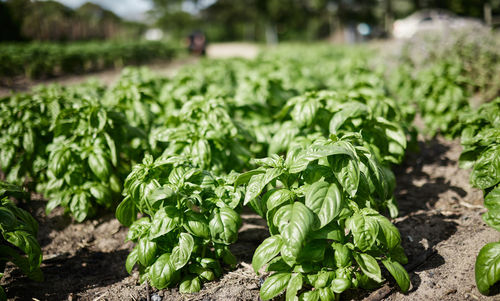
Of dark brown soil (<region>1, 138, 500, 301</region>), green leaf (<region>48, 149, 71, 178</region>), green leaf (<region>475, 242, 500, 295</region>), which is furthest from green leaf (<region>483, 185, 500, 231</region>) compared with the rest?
green leaf (<region>48, 149, 71, 178</region>)

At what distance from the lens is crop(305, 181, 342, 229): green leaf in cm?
182

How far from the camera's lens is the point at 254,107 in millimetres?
3602

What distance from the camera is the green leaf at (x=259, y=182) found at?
1.91 meters

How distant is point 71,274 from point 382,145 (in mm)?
2619

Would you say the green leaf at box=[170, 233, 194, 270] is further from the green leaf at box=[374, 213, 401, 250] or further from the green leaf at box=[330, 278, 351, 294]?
the green leaf at box=[374, 213, 401, 250]

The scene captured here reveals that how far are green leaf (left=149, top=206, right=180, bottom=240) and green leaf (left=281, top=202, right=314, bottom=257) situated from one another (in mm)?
655

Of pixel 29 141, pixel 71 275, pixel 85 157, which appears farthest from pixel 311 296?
pixel 29 141

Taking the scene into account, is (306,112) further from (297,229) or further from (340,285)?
(340,285)

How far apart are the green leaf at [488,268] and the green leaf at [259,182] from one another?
1209mm

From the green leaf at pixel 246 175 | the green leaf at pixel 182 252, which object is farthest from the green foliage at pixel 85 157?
the green leaf at pixel 246 175

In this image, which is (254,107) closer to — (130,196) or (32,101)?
(130,196)

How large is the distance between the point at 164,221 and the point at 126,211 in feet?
1.50

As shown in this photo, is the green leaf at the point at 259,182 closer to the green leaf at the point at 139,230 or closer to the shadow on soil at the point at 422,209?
the green leaf at the point at 139,230

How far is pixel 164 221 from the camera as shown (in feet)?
6.49
